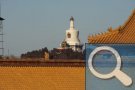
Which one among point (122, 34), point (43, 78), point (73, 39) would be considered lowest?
point (43, 78)

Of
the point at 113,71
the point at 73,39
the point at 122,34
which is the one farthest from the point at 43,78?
the point at 73,39

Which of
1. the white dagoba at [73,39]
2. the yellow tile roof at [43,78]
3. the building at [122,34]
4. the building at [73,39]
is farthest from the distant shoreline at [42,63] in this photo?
the white dagoba at [73,39]

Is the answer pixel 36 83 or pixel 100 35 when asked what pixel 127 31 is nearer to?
pixel 100 35

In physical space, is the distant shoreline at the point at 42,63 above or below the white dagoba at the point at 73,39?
below

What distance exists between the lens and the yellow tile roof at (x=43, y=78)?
1709 cm

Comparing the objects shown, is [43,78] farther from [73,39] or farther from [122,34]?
[73,39]

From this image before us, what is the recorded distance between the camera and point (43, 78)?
1714 centimetres

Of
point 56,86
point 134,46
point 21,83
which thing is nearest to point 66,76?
point 56,86

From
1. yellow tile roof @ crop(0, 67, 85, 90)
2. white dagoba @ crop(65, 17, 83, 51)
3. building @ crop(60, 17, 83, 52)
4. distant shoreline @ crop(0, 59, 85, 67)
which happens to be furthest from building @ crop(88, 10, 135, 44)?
white dagoba @ crop(65, 17, 83, 51)

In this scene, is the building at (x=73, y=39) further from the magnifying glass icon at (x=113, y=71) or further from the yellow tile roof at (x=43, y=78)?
the magnifying glass icon at (x=113, y=71)

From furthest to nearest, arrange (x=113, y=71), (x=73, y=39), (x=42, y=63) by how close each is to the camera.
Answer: (x=73, y=39) < (x=42, y=63) < (x=113, y=71)

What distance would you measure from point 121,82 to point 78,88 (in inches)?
76.4

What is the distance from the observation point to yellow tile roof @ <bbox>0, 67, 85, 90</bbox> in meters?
17.1

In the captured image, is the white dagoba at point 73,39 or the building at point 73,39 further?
the white dagoba at point 73,39
